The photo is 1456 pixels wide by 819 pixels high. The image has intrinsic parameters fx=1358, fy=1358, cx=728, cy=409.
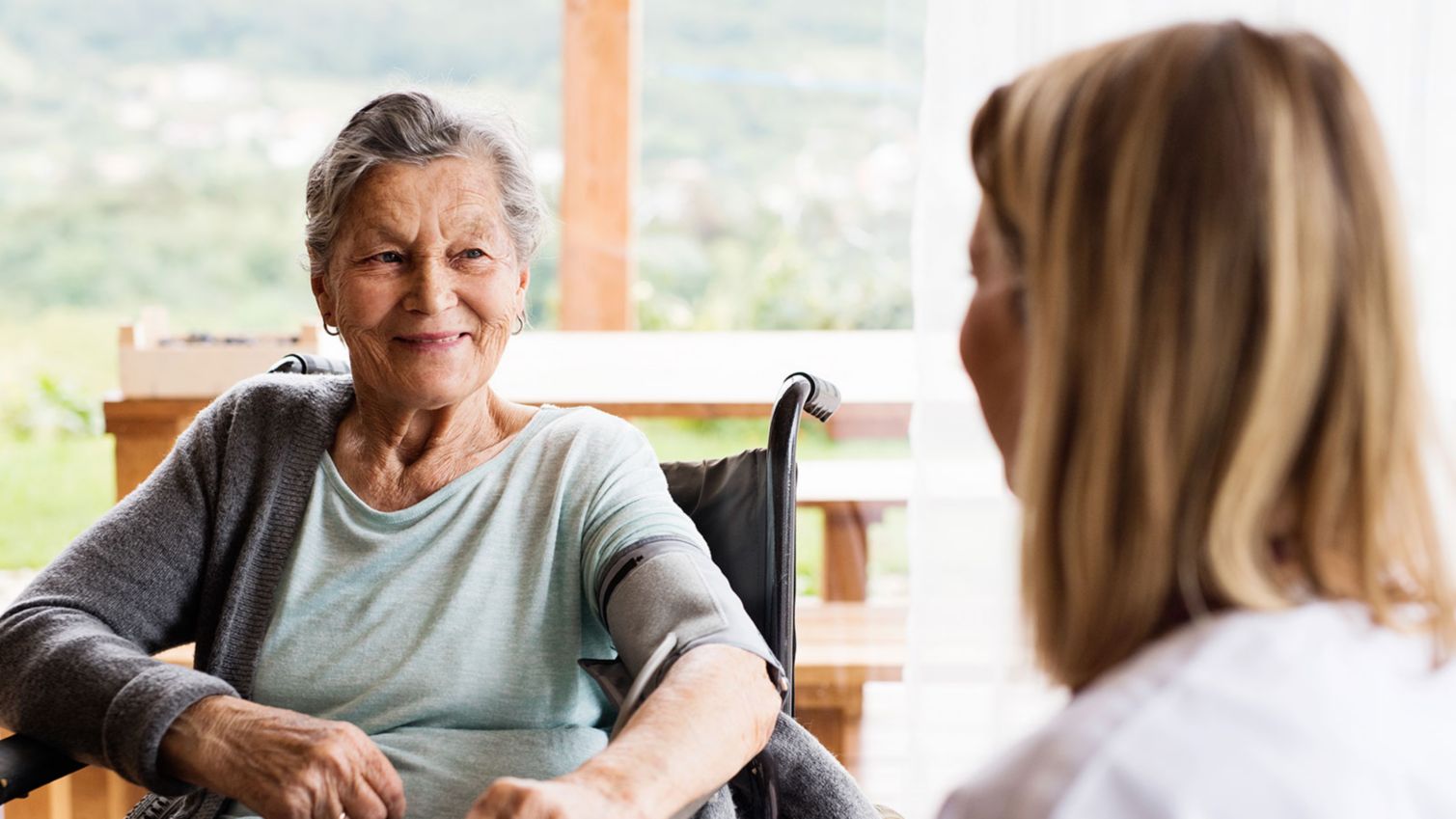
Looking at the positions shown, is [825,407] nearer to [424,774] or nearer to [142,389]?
[424,774]

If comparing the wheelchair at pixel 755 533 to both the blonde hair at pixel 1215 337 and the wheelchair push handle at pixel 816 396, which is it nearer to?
the wheelchair push handle at pixel 816 396

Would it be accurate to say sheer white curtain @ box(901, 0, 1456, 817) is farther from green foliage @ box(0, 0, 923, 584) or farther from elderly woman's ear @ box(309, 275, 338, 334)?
green foliage @ box(0, 0, 923, 584)

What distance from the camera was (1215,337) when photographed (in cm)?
65

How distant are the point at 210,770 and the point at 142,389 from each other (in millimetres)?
1278

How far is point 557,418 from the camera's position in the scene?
158 cm

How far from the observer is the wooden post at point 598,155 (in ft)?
11.5

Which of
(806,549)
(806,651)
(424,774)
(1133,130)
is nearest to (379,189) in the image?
(424,774)

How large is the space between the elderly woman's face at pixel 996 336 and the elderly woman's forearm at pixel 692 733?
48 cm

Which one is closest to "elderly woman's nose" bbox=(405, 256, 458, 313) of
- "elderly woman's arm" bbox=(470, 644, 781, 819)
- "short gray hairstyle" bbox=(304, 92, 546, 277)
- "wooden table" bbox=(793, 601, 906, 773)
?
"short gray hairstyle" bbox=(304, 92, 546, 277)

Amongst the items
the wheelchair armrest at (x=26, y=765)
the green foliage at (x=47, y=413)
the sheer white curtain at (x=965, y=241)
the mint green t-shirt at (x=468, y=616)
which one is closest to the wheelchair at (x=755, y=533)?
the wheelchair armrest at (x=26, y=765)

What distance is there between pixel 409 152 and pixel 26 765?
29.2 inches

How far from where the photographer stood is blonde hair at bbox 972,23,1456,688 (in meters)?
0.65

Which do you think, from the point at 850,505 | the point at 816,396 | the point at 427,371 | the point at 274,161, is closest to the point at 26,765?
the point at 427,371

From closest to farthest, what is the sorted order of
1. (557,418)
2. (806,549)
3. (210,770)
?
(210,770)
(557,418)
(806,549)
